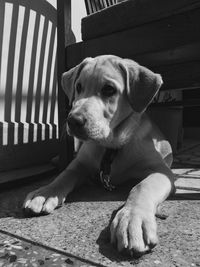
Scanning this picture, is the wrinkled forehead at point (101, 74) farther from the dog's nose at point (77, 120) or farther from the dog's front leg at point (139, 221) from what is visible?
the dog's front leg at point (139, 221)

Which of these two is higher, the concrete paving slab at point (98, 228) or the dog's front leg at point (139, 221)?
the dog's front leg at point (139, 221)

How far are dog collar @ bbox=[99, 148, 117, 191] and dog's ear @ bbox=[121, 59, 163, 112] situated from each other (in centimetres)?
32

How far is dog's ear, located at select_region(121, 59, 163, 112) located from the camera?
2059 mm

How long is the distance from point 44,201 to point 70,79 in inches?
39.1

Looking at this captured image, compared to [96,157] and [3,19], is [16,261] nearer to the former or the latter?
[96,157]

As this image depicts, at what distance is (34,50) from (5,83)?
46 centimetres

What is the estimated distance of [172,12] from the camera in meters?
1.90

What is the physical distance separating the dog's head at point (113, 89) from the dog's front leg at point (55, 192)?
0.86 feet

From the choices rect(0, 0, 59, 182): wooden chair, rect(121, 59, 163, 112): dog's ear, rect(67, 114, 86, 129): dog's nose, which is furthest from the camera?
rect(0, 0, 59, 182): wooden chair

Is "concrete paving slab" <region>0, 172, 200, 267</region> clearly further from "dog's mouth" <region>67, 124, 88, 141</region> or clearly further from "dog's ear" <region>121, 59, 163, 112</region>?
"dog's ear" <region>121, 59, 163, 112</region>

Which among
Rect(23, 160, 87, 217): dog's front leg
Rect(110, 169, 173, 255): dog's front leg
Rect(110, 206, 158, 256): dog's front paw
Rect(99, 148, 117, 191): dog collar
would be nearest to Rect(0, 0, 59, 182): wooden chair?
Rect(23, 160, 87, 217): dog's front leg

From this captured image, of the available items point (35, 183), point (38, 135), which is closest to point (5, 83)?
point (38, 135)

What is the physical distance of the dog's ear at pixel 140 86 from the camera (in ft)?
6.75

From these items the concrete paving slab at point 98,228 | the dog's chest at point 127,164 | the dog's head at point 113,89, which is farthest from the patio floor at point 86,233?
the dog's head at point 113,89
